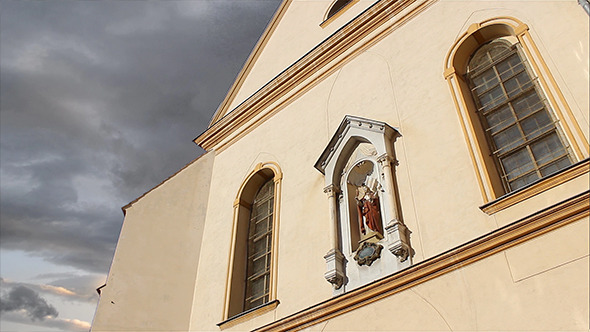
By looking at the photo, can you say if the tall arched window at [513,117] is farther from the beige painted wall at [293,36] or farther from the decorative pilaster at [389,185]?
the beige painted wall at [293,36]

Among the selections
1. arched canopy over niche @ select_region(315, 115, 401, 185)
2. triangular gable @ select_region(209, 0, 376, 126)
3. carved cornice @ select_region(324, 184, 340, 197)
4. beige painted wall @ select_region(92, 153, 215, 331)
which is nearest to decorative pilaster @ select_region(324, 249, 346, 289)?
carved cornice @ select_region(324, 184, 340, 197)

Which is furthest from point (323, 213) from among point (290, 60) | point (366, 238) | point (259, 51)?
point (259, 51)

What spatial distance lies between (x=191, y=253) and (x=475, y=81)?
620 cm

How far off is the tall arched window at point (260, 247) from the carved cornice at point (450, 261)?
1569 millimetres

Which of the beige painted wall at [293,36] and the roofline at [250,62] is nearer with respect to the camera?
the beige painted wall at [293,36]

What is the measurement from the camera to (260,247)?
9.15 metres

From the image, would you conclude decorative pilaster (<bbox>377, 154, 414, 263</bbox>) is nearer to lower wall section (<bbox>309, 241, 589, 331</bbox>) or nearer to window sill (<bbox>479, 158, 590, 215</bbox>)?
lower wall section (<bbox>309, 241, 589, 331</bbox>)

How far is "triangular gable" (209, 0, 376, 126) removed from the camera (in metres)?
10.6

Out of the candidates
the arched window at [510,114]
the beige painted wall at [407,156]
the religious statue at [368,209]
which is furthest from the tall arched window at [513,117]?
the religious statue at [368,209]

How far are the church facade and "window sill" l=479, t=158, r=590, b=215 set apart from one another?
0.01 metres

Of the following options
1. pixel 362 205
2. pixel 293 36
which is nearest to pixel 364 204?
pixel 362 205

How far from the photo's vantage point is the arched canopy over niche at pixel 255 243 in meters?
8.40

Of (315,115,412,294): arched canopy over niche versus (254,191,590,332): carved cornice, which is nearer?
(254,191,590,332): carved cornice

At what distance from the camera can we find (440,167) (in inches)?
253
